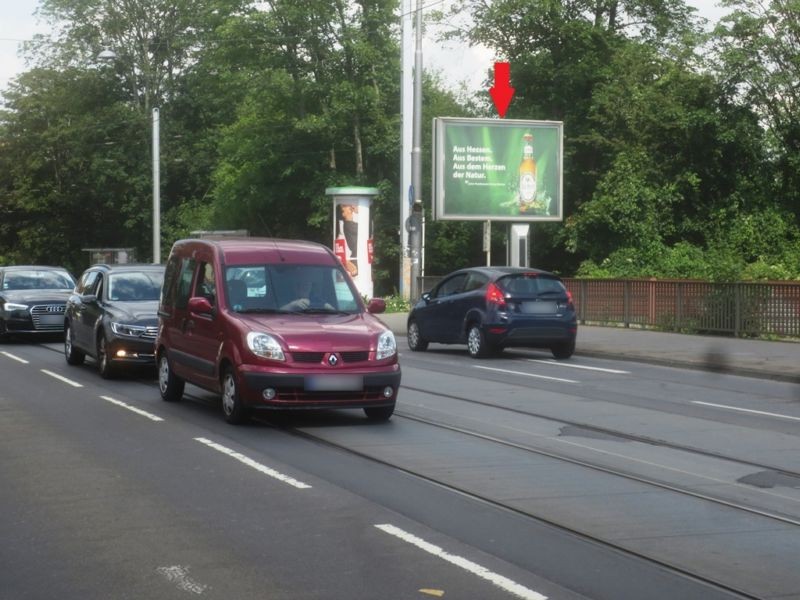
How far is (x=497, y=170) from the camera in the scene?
32.4 meters

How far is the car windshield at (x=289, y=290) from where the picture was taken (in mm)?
12984

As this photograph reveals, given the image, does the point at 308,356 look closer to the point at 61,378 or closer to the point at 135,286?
the point at 61,378

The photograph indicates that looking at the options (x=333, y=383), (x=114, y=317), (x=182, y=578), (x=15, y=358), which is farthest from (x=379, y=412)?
(x=15, y=358)

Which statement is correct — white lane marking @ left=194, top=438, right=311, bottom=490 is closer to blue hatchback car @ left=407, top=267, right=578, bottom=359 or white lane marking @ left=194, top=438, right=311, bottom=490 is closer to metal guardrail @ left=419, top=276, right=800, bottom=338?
blue hatchback car @ left=407, top=267, right=578, bottom=359

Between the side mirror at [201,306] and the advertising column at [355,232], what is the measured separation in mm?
28961

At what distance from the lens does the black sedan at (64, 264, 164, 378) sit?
1728cm

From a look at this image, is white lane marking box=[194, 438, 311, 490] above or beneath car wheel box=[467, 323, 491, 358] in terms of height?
beneath

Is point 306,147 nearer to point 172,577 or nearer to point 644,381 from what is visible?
point 644,381

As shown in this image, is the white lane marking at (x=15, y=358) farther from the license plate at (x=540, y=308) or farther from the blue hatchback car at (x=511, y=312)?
the license plate at (x=540, y=308)

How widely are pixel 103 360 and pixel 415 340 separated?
7.98 meters

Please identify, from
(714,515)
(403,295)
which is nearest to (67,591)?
(714,515)

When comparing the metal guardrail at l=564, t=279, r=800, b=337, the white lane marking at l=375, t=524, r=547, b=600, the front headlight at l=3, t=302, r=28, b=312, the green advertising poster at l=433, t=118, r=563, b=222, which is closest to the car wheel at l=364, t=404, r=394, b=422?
the white lane marking at l=375, t=524, r=547, b=600

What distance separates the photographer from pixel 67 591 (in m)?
6.09

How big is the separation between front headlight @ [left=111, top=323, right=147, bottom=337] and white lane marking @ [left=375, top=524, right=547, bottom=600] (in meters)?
10.2
